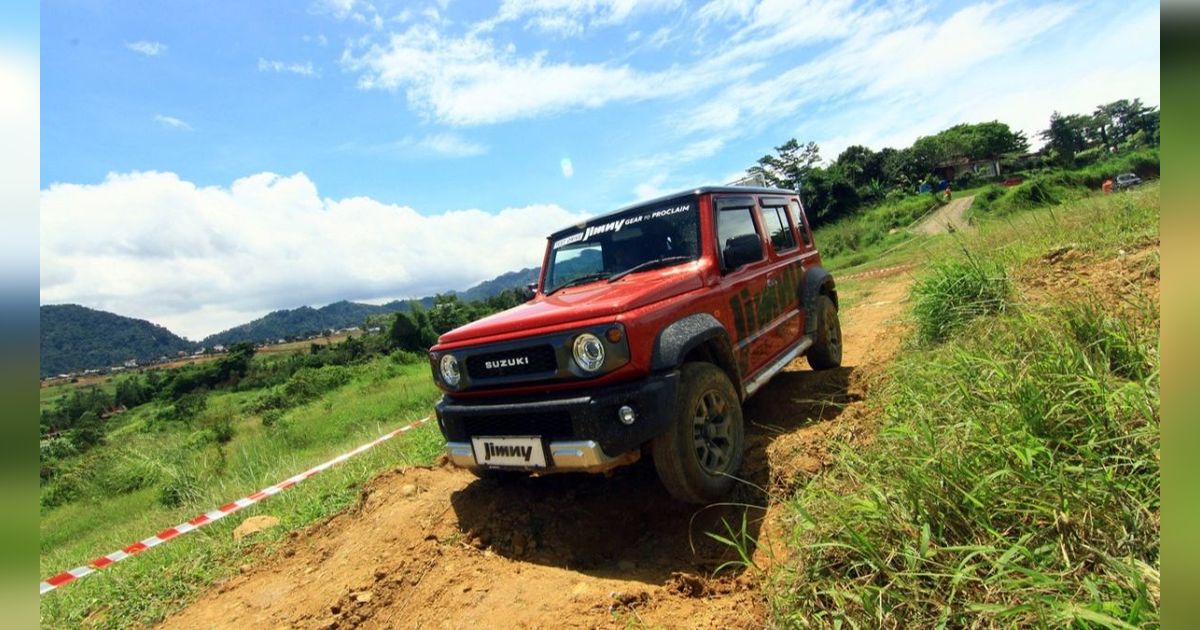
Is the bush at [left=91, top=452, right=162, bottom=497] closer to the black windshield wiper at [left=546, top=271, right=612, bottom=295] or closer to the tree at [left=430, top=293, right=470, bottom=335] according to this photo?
Answer: the black windshield wiper at [left=546, top=271, right=612, bottom=295]

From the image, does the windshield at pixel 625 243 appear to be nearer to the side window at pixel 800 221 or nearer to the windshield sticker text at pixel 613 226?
the windshield sticker text at pixel 613 226

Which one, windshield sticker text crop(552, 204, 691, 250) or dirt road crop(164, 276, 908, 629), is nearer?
dirt road crop(164, 276, 908, 629)

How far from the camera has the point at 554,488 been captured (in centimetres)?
388

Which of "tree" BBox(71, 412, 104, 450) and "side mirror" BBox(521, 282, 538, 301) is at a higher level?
"side mirror" BBox(521, 282, 538, 301)

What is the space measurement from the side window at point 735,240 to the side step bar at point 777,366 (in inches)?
31.0

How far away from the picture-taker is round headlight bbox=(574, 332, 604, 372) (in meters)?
3.02

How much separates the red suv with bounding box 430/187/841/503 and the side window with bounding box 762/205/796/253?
0.50 meters

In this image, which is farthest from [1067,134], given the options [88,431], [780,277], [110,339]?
[110,339]

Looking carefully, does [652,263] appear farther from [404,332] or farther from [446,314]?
[446,314]

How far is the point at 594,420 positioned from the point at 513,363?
619 mm

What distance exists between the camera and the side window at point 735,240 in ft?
12.6

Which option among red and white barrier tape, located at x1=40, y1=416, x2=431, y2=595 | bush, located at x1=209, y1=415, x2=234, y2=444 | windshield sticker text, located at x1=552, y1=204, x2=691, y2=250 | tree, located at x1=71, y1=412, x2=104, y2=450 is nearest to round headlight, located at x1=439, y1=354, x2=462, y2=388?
windshield sticker text, located at x1=552, y1=204, x2=691, y2=250
